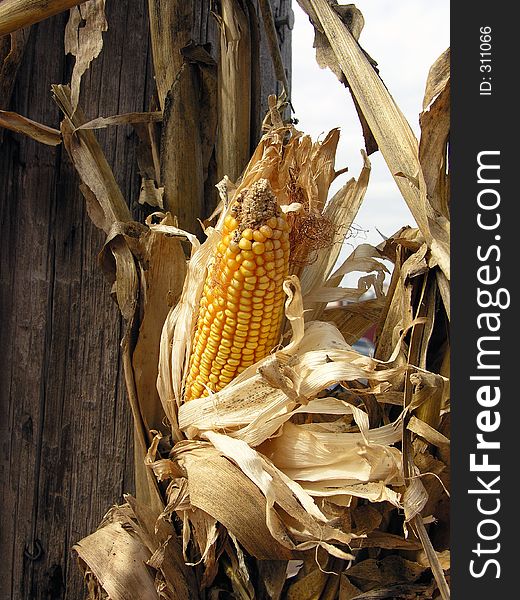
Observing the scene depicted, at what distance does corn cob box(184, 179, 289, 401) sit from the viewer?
79cm

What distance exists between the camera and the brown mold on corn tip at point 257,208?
788 mm

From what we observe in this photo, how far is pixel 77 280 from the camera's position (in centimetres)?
115

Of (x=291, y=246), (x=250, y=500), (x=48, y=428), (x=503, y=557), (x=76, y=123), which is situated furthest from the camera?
(x=48, y=428)

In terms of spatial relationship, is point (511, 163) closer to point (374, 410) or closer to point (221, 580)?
point (374, 410)

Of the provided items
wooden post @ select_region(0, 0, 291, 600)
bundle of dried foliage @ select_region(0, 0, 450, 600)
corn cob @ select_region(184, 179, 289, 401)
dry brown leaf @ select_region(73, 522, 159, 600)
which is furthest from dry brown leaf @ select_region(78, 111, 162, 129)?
dry brown leaf @ select_region(73, 522, 159, 600)

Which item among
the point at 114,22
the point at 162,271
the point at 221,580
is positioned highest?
the point at 114,22

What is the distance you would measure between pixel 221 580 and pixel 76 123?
68 centimetres

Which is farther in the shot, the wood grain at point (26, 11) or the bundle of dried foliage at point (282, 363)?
the wood grain at point (26, 11)

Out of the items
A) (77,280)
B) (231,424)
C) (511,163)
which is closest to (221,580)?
(231,424)

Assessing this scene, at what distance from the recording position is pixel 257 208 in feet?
2.60

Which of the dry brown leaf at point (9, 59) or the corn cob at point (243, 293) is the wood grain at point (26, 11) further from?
the corn cob at point (243, 293)

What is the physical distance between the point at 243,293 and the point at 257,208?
10cm

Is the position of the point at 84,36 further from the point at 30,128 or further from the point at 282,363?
the point at 282,363

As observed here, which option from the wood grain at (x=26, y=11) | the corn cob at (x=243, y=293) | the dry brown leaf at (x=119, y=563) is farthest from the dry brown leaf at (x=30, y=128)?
the dry brown leaf at (x=119, y=563)
